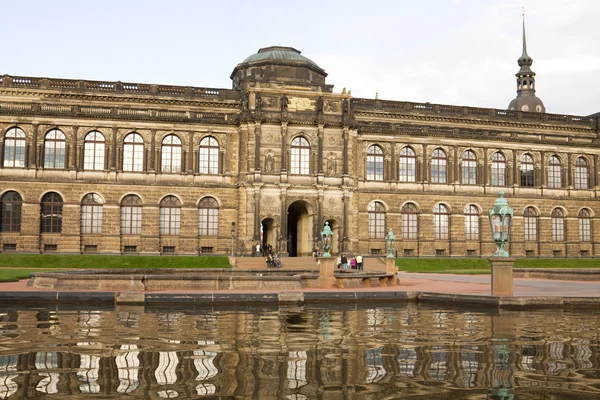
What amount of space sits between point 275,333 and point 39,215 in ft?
138

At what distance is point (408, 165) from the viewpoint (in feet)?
186

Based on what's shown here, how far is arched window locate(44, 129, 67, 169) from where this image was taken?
165ft

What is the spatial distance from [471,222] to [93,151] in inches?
1353

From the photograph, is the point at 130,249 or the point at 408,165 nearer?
the point at 130,249

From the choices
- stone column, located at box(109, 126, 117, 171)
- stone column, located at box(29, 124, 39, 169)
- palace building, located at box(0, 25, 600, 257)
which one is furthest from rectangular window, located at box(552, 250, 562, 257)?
stone column, located at box(29, 124, 39, 169)

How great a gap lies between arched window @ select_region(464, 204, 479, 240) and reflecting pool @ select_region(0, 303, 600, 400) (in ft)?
140

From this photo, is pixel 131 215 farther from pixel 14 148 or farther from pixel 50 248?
pixel 14 148

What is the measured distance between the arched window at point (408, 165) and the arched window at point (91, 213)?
87.3 feet

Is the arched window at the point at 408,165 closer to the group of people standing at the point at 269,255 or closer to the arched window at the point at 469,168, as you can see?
the arched window at the point at 469,168

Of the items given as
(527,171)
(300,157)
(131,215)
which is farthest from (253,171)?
(527,171)

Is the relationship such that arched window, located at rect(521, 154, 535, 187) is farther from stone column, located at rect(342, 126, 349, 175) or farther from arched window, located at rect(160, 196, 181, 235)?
arched window, located at rect(160, 196, 181, 235)

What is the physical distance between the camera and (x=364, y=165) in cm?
5531

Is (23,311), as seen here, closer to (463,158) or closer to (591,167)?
(463,158)

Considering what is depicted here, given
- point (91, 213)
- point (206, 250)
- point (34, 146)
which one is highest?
point (34, 146)
